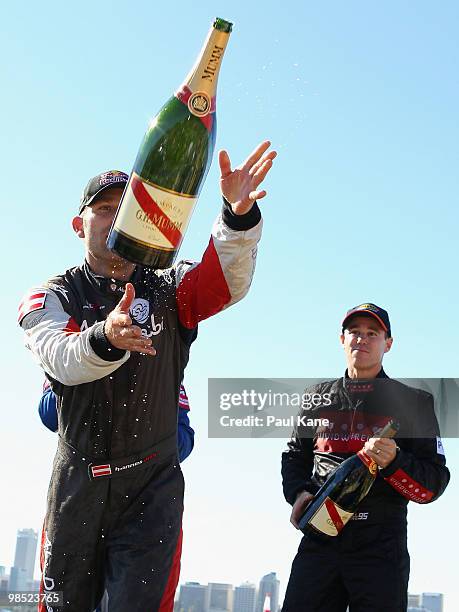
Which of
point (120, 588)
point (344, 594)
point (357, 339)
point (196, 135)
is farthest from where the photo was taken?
point (357, 339)

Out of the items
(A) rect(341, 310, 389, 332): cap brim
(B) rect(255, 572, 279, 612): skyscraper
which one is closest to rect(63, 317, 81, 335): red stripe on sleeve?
(A) rect(341, 310, 389, 332): cap brim

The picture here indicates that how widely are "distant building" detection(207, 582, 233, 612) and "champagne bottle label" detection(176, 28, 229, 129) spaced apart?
20.1 m

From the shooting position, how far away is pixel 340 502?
5305mm

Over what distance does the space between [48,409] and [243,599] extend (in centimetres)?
2152

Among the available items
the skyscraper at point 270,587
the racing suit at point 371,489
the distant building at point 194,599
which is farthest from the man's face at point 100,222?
the skyscraper at point 270,587

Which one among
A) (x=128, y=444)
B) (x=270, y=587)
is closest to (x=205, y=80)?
(x=128, y=444)

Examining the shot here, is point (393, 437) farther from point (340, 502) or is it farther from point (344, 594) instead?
point (344, 594)

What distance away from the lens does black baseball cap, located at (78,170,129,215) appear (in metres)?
4.41

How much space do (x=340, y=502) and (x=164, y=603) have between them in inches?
67.5

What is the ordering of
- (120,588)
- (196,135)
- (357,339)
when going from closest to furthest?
(120,588) → (196,135) → (357,339)

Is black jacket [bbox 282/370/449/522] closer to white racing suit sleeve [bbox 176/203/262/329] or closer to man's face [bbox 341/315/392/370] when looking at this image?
man's face [bbox 341/315/392/370]

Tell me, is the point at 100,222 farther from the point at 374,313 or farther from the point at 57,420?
the point at 374,313

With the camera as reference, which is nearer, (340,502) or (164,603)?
(164,603)

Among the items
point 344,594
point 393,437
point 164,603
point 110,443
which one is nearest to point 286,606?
point 344,594
